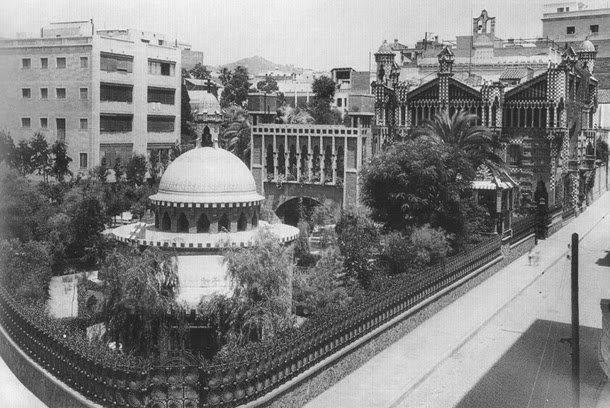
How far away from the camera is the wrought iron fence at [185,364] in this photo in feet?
40.4

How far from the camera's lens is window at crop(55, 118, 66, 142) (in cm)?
5034

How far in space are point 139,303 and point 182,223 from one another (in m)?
5.74

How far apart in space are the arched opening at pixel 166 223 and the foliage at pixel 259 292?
439 cm

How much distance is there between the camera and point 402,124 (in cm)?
5422

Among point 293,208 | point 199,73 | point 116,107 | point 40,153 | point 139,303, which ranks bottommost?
point 139,303

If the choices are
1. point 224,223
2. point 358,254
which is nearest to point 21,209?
point 224,223

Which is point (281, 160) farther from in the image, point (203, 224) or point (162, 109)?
point (203, 224)

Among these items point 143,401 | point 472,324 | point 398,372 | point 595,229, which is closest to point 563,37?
point 595,229

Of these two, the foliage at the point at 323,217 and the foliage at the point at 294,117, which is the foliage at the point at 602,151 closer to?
the foliage at the point at 294,117

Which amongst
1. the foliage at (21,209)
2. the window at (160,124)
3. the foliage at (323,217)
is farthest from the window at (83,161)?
the foliage at (21,209)

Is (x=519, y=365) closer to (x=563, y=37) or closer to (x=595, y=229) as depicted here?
(x=595, y=229)

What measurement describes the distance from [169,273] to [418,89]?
3937 cm

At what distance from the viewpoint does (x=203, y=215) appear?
2152cm

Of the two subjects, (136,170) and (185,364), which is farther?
(136,170)
